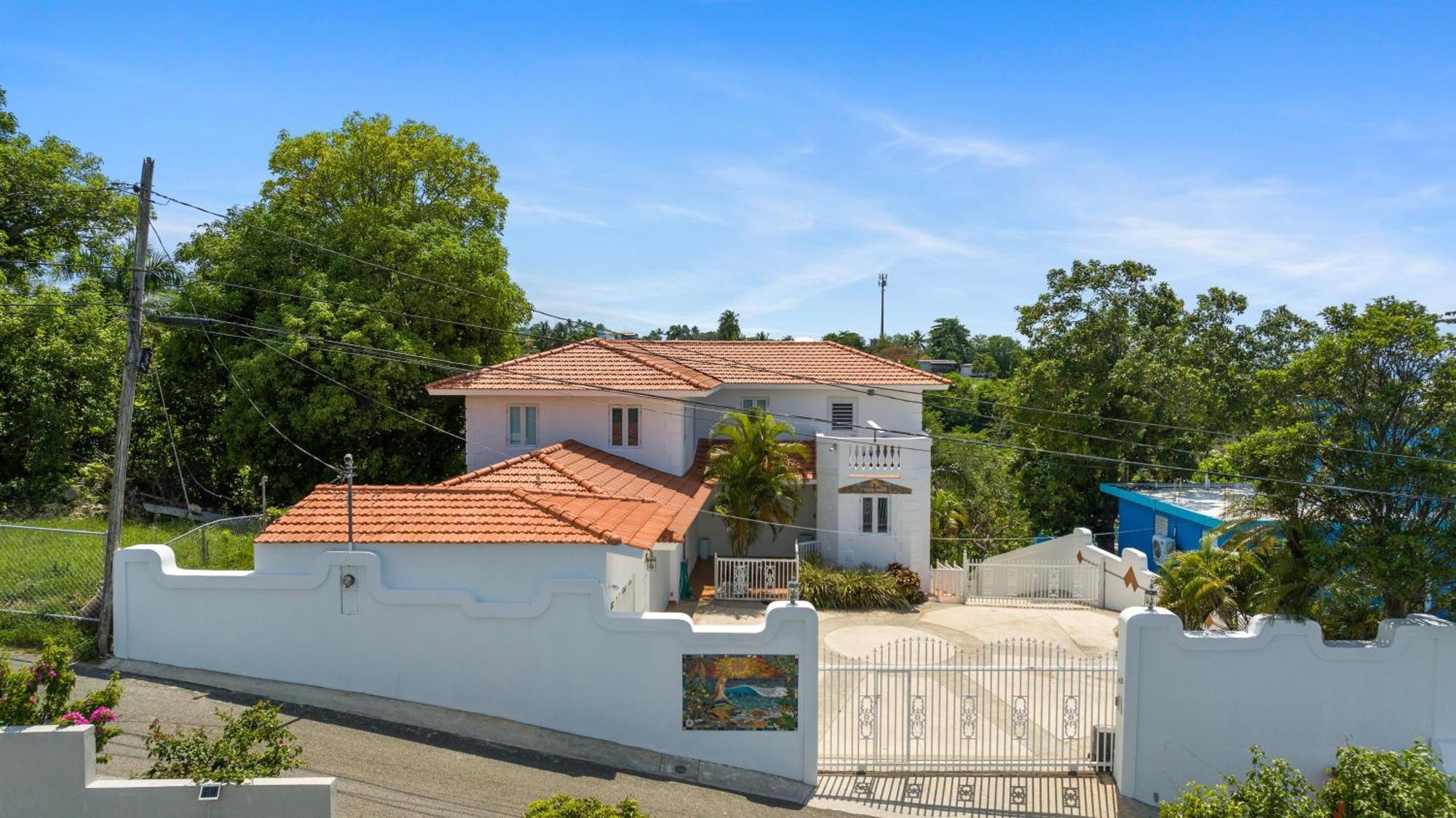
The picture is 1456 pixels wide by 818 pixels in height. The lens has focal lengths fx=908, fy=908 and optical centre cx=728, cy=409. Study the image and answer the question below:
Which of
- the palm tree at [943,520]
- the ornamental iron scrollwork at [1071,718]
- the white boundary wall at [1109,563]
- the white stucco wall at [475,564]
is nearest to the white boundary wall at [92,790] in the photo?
the white stucco wall at [475,564]

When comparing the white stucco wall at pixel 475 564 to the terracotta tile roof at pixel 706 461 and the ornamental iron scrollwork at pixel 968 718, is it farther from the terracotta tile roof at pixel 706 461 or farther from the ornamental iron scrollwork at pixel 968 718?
the terracotta tile roof at pixel 706 461

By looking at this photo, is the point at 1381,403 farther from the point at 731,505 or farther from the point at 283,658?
the point at 283,658

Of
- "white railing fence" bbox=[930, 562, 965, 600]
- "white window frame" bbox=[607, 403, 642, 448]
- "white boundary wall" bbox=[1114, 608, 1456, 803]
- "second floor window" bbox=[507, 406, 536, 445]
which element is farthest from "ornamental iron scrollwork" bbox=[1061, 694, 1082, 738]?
"second floor window" bbox=[507, 406, 536, 445]

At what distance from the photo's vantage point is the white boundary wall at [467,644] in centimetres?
1184

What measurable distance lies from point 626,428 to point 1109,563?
39.4 ft

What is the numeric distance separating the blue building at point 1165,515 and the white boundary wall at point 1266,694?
7986 millimetres

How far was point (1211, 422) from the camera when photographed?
2920cm

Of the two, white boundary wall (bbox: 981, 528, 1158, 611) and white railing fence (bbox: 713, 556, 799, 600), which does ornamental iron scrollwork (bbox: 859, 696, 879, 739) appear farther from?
white railing fence (bbox: 713, 556, 799, 600)

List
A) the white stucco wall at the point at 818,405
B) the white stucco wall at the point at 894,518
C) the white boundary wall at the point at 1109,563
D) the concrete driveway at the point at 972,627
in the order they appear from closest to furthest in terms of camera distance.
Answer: the concrete driveway at the point at 972,627, the white boundary wall at the point at 1109,563, the white stucco wall at the point at 894,518, the white stucco wall at the point at 818,405

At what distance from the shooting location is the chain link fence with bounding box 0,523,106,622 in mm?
13578

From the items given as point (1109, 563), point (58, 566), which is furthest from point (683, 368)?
point (58, 566)

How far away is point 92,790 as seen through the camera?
8594 mm

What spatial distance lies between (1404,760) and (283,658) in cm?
1338

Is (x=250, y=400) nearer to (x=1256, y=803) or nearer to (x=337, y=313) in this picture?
(x=337, y=313)
